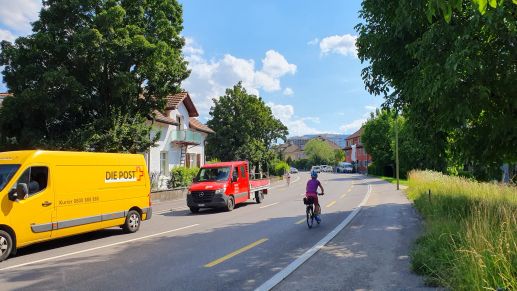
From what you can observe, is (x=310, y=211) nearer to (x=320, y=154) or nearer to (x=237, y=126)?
(x=237, y=126)

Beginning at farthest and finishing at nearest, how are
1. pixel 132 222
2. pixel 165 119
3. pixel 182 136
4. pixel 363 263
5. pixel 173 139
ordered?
pixel 182 136
pixel 173 139
pixel 165 119
pixel 132 222
pixel 363 263

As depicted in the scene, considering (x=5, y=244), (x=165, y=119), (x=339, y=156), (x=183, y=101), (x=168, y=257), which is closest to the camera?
(x=168, y=257)

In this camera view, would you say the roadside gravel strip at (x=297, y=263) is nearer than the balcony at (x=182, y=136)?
Yes

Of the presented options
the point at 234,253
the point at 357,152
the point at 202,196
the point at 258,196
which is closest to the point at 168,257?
the point at 234,253

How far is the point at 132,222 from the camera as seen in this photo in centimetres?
1325

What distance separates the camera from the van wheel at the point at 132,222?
42.7 feet

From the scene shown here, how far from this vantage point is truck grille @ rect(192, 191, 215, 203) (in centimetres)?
1856

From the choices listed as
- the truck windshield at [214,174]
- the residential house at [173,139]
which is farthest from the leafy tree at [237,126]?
the truck windshield at [214,174]

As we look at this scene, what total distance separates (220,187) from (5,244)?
33.1 ft

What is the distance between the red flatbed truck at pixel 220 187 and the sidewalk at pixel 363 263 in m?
7.01

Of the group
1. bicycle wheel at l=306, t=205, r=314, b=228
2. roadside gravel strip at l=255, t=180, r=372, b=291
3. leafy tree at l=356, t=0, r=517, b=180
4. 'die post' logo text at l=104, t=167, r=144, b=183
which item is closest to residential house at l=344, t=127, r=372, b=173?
bicycle wheel at l=306, t=205, r=314, b=228

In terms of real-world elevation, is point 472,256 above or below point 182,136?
below

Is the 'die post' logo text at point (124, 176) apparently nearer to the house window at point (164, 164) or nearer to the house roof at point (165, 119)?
the house roof at point (165, 119)

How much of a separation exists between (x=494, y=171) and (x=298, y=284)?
8.23m
